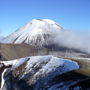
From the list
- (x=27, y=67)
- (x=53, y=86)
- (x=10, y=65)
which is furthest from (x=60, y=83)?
(x=10, y=65)

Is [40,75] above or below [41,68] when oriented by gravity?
below

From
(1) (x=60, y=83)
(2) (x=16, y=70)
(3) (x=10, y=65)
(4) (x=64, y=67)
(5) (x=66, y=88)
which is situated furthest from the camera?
(3) (x=10, y=65)

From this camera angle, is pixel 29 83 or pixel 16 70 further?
pixel 16 70

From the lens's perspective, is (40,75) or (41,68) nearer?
(40,75)

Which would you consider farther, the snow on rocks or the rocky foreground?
the snow on rocks

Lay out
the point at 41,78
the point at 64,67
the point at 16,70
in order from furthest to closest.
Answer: the point at 16,70
the point at 64,67
the point at 41,78

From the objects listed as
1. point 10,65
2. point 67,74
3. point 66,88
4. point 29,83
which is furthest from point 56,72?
point 10,65

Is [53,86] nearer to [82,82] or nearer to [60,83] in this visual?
[60,83]

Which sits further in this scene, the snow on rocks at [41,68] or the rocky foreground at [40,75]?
the snow on rocks at [41,68]

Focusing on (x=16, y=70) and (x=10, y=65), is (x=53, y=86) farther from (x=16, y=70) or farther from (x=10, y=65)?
(x=10, y=65)
